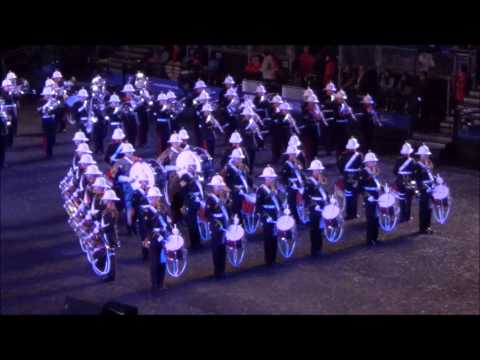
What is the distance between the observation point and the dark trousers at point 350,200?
59.7 feet

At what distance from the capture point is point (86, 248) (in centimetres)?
1616

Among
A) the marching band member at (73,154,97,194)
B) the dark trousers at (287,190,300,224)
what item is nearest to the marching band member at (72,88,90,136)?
the marching band member at (73,154,97,194)

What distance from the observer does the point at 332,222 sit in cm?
1673

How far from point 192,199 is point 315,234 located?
1931 millimetres

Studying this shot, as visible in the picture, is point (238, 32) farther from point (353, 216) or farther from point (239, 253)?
point (353, 216)

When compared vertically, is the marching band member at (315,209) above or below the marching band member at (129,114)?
below

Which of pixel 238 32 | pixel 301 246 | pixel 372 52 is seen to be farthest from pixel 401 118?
pixel 238 32

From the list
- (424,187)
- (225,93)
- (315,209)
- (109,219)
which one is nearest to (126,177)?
(109,219)

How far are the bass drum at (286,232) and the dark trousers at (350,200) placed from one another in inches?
78.3

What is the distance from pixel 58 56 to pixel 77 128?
254 inches

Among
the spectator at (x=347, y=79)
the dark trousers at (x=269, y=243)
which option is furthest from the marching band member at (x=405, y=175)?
the spectator at (x=347, y=79)

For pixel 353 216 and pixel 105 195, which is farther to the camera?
pixel 353 216

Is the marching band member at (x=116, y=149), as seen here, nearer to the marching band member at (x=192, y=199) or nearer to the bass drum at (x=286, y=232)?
the marching band member at (x=192, y=199)

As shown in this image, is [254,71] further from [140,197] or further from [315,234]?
[140,197]
